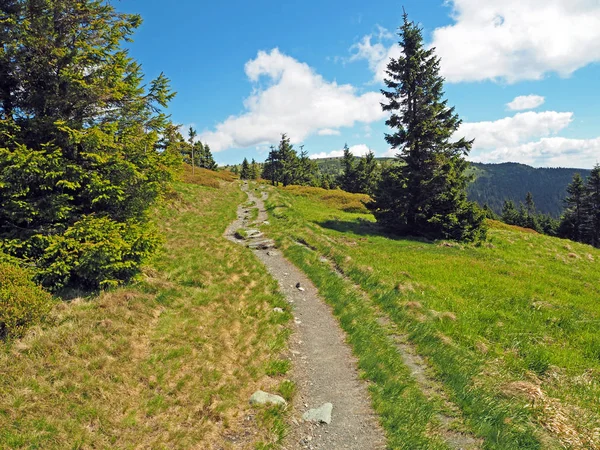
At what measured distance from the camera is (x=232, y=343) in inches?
360

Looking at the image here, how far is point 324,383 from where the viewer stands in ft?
25.9

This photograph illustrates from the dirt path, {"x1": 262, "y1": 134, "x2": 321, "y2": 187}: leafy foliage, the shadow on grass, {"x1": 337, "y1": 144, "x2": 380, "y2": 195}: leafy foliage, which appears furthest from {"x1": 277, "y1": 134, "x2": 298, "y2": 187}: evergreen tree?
the dirt path

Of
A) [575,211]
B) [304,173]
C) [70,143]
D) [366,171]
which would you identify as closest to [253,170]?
[304,173]

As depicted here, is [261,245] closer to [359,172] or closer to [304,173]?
[359,172]

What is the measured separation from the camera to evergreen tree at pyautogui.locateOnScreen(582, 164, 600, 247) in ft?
194

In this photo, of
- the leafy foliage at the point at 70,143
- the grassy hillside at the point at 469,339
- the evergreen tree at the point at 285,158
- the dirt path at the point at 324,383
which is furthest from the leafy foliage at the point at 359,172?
the leafy foliage at the point at 70,143

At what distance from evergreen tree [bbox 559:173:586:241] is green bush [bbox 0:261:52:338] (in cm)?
8341

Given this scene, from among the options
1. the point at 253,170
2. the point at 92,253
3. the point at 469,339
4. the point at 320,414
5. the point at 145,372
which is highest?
the point at 253,170

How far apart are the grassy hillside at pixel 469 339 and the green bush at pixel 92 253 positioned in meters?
7.25

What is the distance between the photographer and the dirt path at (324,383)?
6.20m

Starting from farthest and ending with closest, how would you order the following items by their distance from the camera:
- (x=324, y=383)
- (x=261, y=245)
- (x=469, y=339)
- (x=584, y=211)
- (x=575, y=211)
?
(x=575, y=211)
(x=584, y=211)
(x=261, y=245)
(x=469, y=339)
(x=324, y=383)

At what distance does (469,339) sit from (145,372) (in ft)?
30.6

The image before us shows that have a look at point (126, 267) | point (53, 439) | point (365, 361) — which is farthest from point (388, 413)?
point (126, 267)

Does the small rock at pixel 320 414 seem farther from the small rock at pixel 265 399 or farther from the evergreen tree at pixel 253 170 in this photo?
the evergreen tree at pixel 253 170
